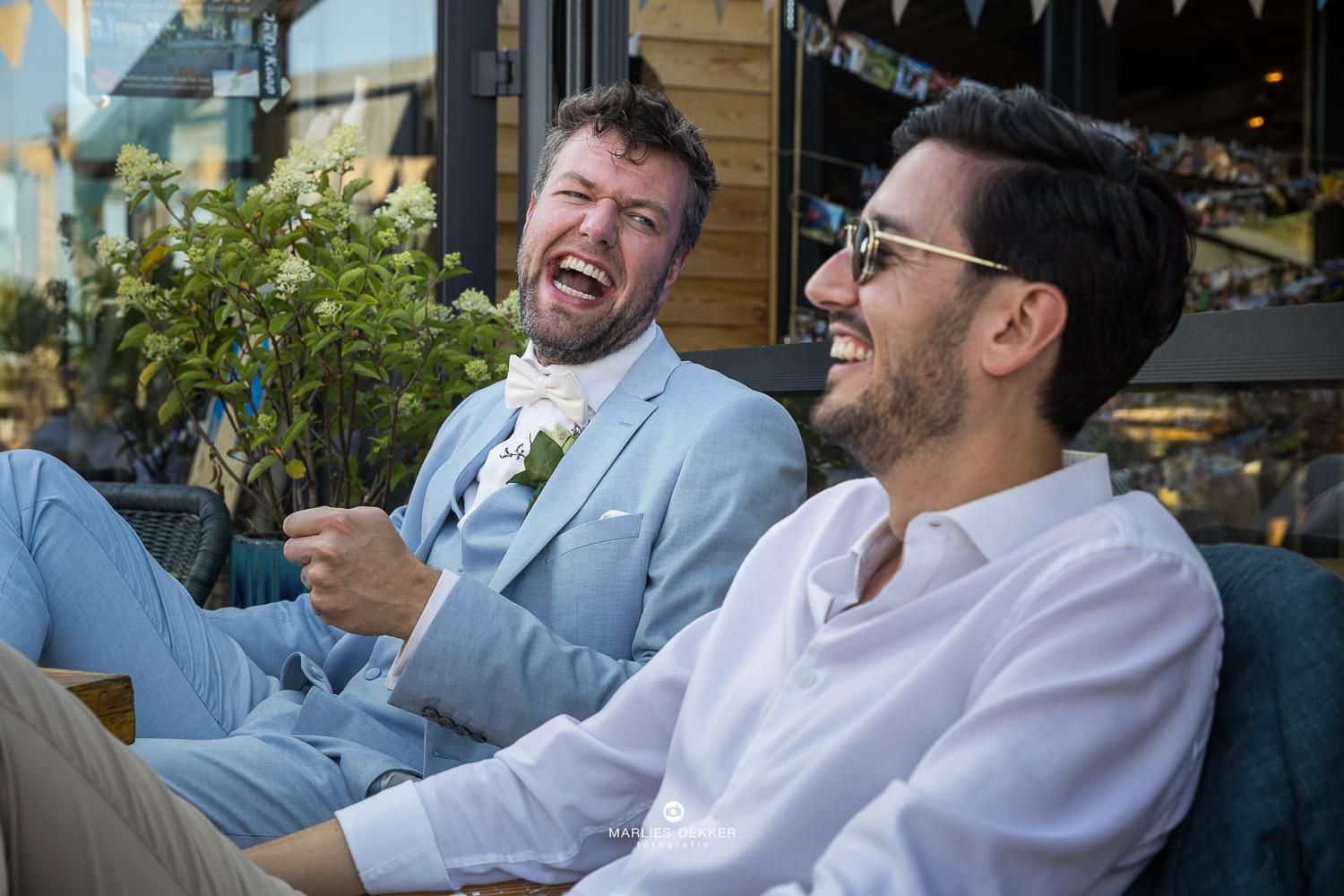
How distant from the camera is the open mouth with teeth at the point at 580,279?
1.99 metres

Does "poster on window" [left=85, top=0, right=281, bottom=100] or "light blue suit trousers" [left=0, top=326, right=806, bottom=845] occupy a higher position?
"poster on window" [left=85, top=0, right=281, bottom=100]

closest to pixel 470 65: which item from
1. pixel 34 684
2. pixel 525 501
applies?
pixel 525 501

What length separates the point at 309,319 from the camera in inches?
99.4

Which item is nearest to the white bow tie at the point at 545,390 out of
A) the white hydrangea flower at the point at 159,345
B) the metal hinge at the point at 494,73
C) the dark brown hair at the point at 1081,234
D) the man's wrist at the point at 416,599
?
the man's wrist at the point at 416,599

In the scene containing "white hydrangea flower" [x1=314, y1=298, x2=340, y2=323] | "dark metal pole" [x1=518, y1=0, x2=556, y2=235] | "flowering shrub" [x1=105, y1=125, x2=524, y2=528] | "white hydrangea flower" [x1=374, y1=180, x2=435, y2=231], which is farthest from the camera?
"dark metal pole" [x1=518, y1=0, x2=556, y2=235]

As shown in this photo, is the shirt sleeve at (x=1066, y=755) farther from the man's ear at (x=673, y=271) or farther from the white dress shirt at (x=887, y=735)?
the man's ear at (x=673, y=271)

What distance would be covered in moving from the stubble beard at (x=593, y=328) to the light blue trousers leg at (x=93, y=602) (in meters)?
0.76

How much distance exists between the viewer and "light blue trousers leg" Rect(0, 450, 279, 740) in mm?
1609

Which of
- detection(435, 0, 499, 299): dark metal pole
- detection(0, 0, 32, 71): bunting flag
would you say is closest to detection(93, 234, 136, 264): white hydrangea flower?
detection(435, 0, 499, 299): dark metal pole

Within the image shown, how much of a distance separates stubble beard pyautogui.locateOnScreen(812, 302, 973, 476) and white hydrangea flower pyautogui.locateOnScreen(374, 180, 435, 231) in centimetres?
175

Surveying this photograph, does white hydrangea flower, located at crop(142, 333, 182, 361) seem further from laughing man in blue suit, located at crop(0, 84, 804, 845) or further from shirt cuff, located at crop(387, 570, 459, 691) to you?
shirt cuff, located at crop(387, 570, 459, 691)

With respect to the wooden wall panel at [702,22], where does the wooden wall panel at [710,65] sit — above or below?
below

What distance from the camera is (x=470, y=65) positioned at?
368 centimetres

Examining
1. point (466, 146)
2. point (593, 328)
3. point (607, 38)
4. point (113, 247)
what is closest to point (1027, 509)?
point (593, 328)
